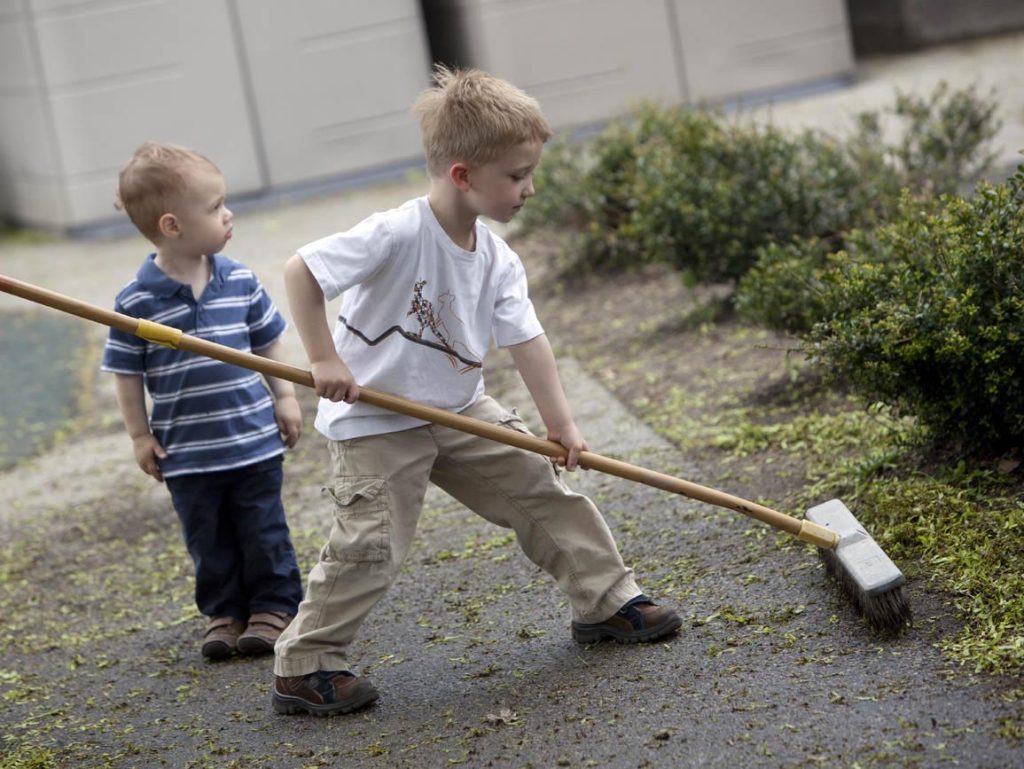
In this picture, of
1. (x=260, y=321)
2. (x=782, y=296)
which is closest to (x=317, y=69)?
(x=782, y=296)

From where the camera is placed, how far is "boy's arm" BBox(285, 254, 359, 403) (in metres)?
3.16

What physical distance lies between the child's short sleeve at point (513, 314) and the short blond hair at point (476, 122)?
0.31m

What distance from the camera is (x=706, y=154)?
6.07 metres

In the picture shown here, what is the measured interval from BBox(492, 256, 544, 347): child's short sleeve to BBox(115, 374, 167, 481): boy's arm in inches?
42.3

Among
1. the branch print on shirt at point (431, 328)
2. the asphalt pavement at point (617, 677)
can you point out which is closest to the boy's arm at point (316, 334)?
the branch print on shirt at point (431, 328)

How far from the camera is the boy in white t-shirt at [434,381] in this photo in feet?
10.6

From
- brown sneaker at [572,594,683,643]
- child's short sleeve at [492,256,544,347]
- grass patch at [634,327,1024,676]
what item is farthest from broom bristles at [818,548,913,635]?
child's short sleeve at [492,256,544,347]

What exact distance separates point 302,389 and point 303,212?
3697 millimetres

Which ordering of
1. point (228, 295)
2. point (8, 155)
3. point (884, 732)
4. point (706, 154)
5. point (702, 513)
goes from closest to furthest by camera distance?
1. point (884, 732)
2. point (228, 295)
3. point (702, 513)
4. point (706, 154)
5. point (8, 155)

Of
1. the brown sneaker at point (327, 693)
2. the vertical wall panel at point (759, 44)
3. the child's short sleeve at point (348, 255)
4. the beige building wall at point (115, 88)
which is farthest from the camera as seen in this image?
the vertical wall panel at point (759, 44)

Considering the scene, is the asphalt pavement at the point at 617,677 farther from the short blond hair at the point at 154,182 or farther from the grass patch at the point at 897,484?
the short blond hair at the point at 154,182

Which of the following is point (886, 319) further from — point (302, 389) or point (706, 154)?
point (302, 389)

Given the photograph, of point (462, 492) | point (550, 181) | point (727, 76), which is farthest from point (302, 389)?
point (727, 76)

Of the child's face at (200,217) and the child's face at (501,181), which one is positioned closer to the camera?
the child's face at (501,181)
